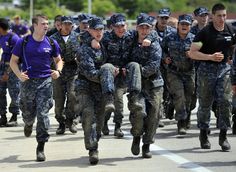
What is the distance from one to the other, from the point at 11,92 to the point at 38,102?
13.3ft

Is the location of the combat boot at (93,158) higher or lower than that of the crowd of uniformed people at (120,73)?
lower

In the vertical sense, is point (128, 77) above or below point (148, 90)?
above

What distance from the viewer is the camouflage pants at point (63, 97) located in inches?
464

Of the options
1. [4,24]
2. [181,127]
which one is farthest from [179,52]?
[4,24]

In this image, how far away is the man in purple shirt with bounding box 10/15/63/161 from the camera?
30.0 feet

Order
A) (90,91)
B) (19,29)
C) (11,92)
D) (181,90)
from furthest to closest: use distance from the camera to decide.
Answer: (19,29) → (11,92) → (181,90) → (90,91)

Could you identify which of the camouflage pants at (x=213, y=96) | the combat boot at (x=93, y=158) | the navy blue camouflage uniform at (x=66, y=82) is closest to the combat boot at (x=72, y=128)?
the navy blue camouflage uniform at (x=66, y=82)

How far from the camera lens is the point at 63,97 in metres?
11.9

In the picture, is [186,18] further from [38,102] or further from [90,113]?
[38,102]

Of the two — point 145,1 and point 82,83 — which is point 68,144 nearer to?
point 82,83

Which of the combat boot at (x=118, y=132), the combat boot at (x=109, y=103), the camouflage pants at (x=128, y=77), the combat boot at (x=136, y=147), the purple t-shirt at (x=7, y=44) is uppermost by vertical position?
the purple t-shirt at (x=7, y=44)

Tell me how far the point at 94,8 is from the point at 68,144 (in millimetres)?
75967

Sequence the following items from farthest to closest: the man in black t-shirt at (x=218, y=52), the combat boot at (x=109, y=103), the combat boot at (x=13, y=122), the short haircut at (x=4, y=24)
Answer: the combat boot at (x=13, y=122)
the short haircut at (x=4, y=24)
the man in black t-shirt at (x=218, y=52)
the combat boot at (x=109, y=103)

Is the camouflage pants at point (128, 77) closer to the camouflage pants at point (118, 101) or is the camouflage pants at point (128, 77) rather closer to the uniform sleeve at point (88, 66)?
the uniform sleeve at point (88, 66)
